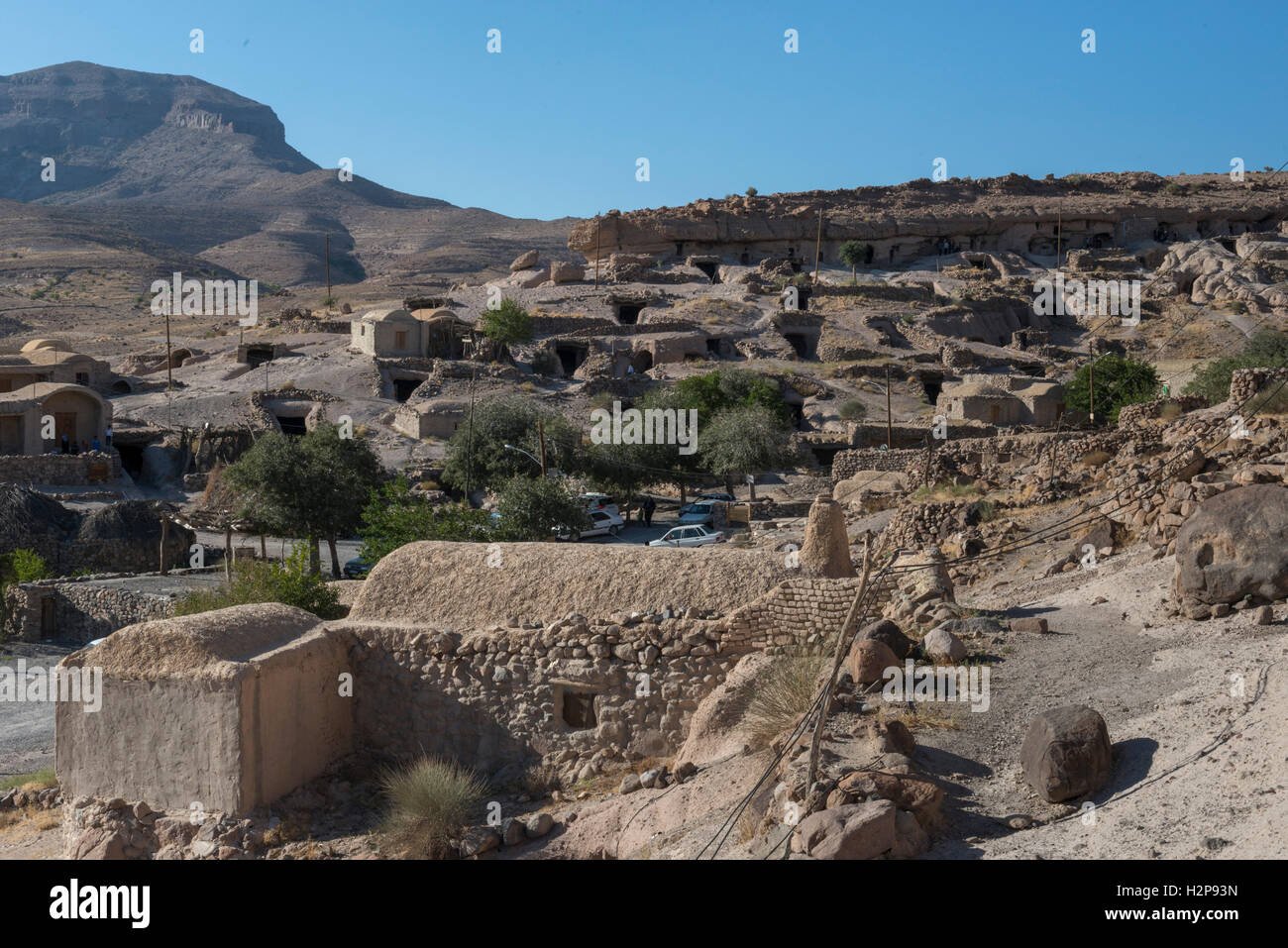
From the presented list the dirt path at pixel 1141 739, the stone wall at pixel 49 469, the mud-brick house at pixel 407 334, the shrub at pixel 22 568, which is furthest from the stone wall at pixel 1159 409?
the mud-brick house at pixel 407 334

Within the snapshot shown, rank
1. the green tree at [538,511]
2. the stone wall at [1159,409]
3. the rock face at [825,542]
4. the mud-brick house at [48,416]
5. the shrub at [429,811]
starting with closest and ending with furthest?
the shrub at [429,811] → the rock face at [825,542] → the stone wall at [1159,409] → the green tree at [538,511] → the mud-brick house at [48,416]

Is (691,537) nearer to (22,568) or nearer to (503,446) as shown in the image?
(503,446)

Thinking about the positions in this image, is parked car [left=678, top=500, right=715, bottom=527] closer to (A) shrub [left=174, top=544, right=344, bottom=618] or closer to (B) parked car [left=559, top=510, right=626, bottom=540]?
(B) parked car [left=559, top=510, right=626, bottom=540]

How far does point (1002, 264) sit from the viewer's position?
5778cm

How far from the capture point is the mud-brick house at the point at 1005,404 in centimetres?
3180

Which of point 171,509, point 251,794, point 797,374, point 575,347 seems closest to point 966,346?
point 797,374

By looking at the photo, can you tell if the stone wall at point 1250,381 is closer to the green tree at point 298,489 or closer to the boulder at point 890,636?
the boulder at point 890,636

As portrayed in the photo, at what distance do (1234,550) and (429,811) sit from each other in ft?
20.7

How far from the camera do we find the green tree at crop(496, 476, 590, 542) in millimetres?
21719

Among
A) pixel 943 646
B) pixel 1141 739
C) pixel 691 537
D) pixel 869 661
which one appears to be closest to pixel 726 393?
pixel 691 537

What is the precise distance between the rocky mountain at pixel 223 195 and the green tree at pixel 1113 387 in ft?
281

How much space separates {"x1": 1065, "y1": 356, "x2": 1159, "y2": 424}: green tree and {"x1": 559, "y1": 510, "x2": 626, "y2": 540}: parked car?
11.8 meters
